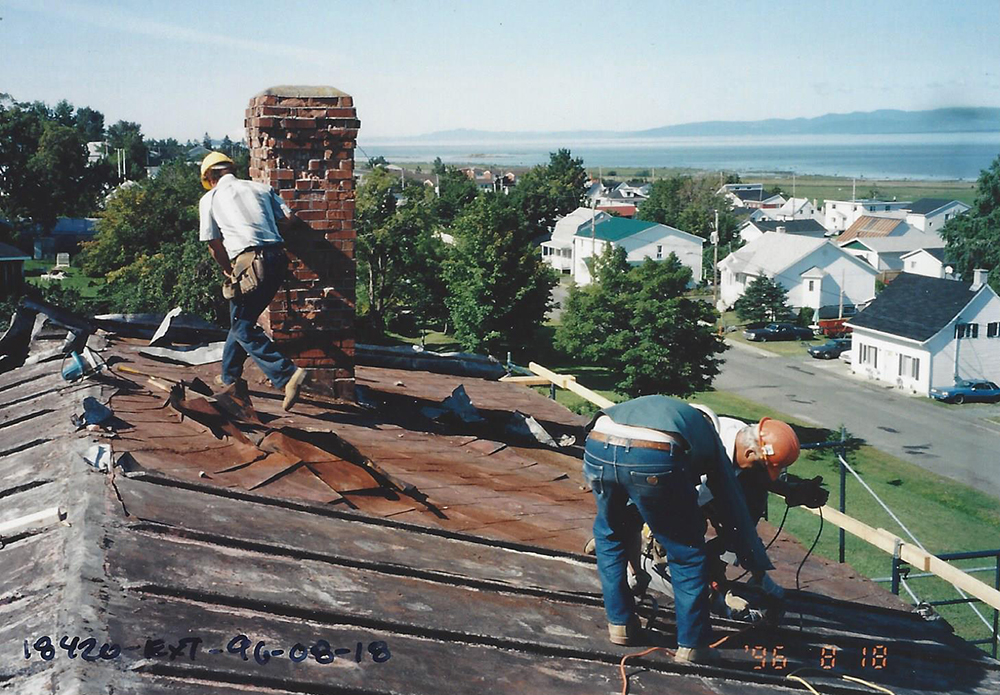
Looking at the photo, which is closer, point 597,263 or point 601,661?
point 601,661

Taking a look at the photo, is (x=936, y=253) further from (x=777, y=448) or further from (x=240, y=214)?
(x=777, y=448)

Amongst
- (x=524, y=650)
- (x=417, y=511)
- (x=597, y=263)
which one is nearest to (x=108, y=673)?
(x=524, y=650)

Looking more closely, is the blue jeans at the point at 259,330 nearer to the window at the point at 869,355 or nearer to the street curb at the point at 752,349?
the window at the point at 869,355

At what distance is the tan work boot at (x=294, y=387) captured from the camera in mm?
5500

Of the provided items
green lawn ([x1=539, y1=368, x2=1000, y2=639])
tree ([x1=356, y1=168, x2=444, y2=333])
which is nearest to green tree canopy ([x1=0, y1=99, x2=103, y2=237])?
tree ([x1=356, y1=168, x2=444, y2=333])

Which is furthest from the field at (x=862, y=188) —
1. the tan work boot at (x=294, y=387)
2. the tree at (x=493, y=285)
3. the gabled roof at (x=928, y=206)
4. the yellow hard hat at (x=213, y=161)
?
the tan work boot at (x=294, y=387)

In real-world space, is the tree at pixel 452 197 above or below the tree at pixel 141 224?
above

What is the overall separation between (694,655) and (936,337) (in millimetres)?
39145

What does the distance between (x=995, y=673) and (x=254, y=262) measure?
4300 mm

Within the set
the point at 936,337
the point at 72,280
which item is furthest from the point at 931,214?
the point at 72,280

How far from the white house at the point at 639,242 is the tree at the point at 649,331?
2777 centimetres

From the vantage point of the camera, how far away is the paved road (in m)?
30.3

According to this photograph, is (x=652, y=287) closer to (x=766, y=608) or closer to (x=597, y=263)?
(x=597, y=263)

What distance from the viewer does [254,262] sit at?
5570 mm
